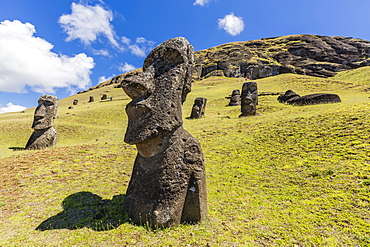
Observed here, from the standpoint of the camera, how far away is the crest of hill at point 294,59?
77594 mm

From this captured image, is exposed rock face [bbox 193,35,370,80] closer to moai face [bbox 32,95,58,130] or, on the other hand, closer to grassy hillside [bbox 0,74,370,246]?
grassy hillside [bbox 0,74,370,246]

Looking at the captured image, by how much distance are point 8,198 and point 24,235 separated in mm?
2955

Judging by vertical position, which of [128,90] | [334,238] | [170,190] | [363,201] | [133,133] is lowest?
[334,238]

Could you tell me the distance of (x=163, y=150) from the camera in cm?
505

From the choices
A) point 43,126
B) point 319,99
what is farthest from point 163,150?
point 319,99

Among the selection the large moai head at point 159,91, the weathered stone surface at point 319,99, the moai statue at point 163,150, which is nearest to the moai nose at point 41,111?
the large moai head at point 159,91

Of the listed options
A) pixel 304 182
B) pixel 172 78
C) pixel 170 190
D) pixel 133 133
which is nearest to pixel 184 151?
pixel 170 190

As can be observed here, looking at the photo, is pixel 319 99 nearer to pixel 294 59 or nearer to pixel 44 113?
pixel 44 113

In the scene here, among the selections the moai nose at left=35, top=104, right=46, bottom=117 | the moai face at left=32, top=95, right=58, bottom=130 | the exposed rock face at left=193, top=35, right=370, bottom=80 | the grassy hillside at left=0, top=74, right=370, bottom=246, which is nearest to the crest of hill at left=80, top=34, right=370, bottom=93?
the exposed rock face at left=193, top=35, right=370, bottom=80

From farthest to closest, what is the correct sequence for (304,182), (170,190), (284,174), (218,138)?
(218,138)
(284,174)
(304,182)
(170,190)

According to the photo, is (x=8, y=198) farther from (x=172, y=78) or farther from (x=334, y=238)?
(x=334, y=238)

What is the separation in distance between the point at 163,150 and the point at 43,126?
12749 millimetres

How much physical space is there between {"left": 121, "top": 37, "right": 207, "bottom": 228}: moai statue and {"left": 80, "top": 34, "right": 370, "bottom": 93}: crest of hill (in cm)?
7887

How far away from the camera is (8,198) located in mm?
6637
